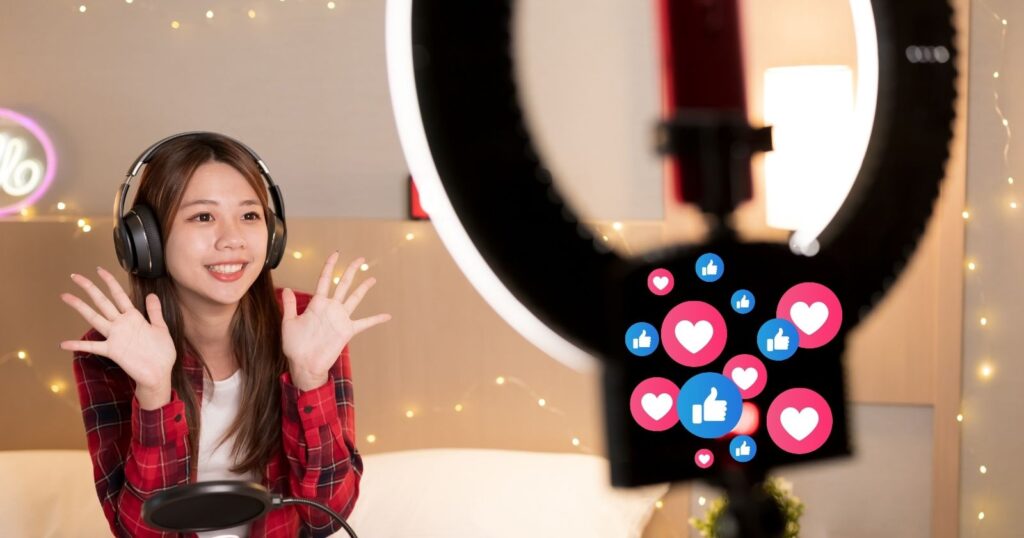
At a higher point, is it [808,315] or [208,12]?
[208,12]

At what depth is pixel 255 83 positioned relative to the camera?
6.18 ft

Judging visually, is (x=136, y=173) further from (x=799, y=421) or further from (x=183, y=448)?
(x=799, y=421)

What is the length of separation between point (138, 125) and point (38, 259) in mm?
369

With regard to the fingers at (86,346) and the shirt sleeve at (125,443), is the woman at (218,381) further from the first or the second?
the fingers at (86,346)

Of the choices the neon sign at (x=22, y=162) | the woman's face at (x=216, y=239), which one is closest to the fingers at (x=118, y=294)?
the woman's face at (x=216, y=239)

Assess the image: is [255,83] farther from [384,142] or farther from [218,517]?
[218,517]

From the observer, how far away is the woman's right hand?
40.3 inches

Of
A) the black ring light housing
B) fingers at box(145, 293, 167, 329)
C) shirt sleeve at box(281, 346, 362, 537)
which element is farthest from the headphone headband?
the black ring light housing

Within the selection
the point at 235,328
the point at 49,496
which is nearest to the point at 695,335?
the point at 235,328

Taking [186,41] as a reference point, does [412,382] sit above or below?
below

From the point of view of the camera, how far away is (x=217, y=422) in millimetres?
1292

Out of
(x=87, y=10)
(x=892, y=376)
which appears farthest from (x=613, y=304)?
(x=87, y=10)

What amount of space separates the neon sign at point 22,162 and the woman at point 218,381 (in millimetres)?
880

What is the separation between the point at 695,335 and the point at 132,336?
87 cm
